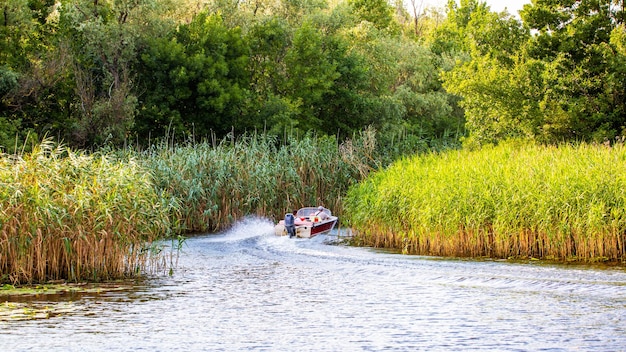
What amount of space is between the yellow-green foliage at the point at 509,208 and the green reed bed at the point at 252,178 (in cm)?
468

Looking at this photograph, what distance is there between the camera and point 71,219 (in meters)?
14.6

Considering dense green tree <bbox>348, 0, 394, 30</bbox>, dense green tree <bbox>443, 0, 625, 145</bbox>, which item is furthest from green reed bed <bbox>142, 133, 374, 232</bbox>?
dense green tree <bbox>348, 0, 394, 30</bbox>

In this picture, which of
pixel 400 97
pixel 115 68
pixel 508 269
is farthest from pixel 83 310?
pixel 400 97

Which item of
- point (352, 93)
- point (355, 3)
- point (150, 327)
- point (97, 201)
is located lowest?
point (150, 327)

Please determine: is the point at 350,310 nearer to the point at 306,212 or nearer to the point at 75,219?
the point at 75,219

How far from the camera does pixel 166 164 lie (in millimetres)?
25625

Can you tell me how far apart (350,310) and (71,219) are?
4.82 m

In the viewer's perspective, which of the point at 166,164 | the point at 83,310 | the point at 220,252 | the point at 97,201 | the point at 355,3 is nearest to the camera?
the point at 83,310

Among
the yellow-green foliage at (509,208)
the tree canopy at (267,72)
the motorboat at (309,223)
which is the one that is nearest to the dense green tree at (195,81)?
the tree canopy at (267,72)

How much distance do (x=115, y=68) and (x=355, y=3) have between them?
2987 centimetres

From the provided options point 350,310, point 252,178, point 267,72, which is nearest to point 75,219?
point 350,310

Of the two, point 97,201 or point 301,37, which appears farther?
point 301,37

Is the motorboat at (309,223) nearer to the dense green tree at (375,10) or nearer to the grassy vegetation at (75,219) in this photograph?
the grassy vegetation at (75,219)

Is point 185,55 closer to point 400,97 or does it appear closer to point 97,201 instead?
point 400,97
